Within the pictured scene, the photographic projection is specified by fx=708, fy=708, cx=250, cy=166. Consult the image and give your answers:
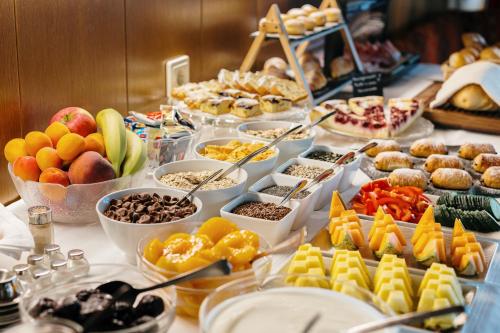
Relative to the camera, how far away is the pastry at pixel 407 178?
170 cm

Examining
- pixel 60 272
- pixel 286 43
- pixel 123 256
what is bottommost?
pixel 123 256

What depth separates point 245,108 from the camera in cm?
200

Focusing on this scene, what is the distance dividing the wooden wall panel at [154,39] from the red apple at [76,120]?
0.44 meters

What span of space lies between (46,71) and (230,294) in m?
0.88

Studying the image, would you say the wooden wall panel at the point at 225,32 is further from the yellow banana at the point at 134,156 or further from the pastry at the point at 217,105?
→ the yellow banana at the point at 134,156

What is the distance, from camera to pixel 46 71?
1628mm

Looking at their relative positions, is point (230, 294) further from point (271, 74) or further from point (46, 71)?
point (271, 74)

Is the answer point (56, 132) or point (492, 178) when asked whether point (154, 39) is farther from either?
point (492, 178)

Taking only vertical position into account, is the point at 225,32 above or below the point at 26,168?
above

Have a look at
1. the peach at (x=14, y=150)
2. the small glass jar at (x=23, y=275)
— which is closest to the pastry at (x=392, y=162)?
the peach at (x=14, y=150)

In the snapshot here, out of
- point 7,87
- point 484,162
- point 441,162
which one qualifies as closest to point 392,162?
point 441,162

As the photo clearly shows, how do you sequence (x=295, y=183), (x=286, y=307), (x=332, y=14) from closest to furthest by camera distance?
(x=286, y=307) < (x=295, y=183) < (x=332, y=14)

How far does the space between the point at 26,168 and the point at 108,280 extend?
46 cm

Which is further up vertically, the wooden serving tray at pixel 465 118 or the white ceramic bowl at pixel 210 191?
the white ceramic bowl at pixel 210 191
